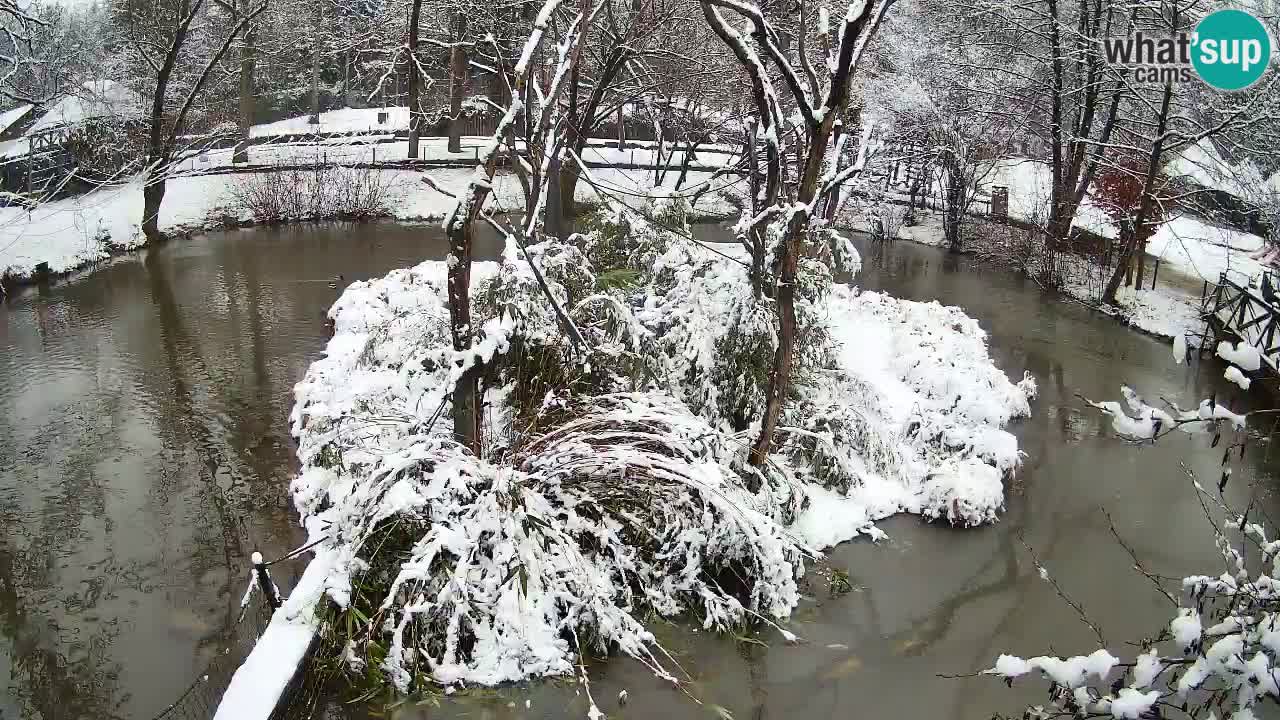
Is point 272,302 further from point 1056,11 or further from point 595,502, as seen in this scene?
point 1056,11

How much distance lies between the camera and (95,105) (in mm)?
21688

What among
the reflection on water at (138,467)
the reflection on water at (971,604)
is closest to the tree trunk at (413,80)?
the reflection on water at (138,467)

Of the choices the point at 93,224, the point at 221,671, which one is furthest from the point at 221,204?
the point at 221,671

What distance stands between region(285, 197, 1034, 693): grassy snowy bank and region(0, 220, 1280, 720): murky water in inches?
12.5

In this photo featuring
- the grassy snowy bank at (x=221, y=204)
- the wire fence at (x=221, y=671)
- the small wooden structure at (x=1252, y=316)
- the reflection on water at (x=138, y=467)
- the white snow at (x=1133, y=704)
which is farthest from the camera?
the grassy snowy bank at (x=221, y=204)

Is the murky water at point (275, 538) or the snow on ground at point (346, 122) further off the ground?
the snow on ground at point (346, 122)

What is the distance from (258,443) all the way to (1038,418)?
8.93 m

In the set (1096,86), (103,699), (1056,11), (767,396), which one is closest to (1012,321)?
(1096,86)

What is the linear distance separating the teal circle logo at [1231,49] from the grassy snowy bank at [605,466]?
9419 millimetres

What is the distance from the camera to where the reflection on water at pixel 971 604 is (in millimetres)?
5668

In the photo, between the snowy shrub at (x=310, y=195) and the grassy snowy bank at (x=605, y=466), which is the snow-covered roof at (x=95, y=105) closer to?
the snowy shrub at (x=310, y=195)

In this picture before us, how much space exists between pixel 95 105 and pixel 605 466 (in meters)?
21.2

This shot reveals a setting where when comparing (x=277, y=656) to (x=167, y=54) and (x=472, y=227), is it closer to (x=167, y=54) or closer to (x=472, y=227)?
(x=472, y=227)

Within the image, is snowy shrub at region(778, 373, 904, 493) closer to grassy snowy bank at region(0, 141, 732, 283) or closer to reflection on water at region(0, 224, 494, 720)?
reflection on water at region(0, 224, 494, 720)
